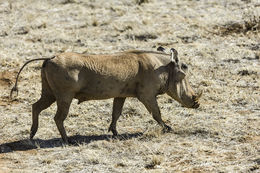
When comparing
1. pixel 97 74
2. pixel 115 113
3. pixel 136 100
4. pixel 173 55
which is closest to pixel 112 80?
pixel 97 74

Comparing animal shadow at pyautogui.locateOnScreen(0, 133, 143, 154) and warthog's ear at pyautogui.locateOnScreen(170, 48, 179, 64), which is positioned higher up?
warthog's ear at pyautogui.locateOnScreen(170, 48, 179, 64)

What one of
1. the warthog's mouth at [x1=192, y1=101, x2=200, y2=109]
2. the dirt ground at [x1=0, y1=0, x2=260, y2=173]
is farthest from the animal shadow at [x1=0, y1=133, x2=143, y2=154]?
the warthog's mouth at [x1=192, y1=101, x2=200, y2=109]

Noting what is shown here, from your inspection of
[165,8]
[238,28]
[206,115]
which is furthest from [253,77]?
[165,8]

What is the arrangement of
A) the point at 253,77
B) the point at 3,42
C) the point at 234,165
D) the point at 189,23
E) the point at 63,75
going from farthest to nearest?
the point at 189,23
the point at 3,42
the point at 253,77
the point at 63,75
the point at 234,165

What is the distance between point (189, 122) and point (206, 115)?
1.74 feet

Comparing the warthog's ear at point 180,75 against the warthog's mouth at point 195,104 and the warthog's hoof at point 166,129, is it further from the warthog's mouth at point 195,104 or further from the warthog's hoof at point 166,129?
→ the warthog's hoof at point 166,129

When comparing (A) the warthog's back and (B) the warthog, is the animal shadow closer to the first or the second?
(B) the warthog

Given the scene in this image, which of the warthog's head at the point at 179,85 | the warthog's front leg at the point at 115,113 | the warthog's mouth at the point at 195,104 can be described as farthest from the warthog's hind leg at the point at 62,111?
the warthog's mouth at the point at 195,104

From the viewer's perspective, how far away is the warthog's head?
9.02 meters

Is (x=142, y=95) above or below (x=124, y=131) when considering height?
above

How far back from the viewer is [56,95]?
8.09 m

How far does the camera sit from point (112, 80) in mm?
8422

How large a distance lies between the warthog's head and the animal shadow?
99 cm

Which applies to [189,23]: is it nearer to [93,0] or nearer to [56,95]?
[93,0]
